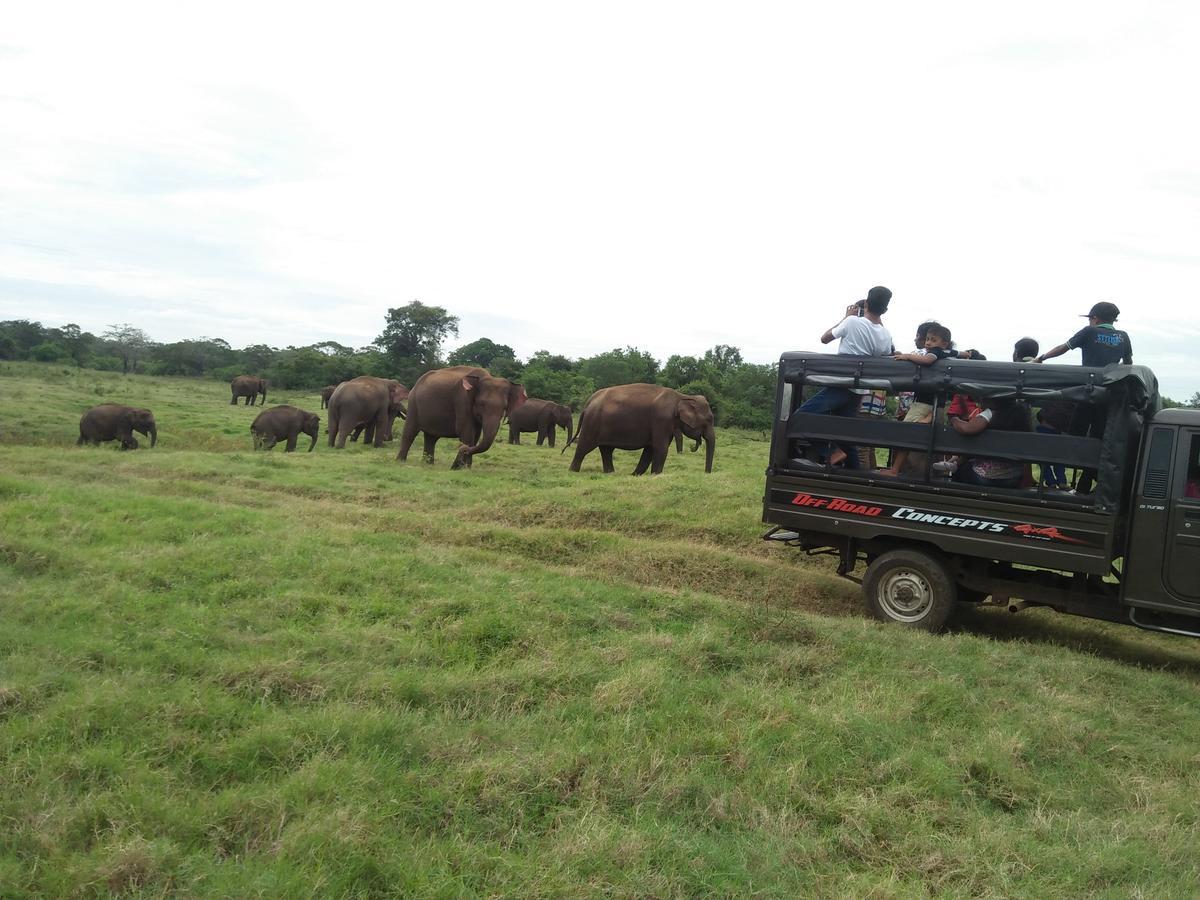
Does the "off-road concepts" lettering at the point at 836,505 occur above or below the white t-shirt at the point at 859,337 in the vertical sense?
below

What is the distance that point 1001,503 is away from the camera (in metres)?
7.01

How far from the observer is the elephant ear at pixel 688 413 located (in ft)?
56.5

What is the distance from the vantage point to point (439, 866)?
3.49 m

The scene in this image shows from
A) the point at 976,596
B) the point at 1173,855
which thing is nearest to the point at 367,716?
the point at 1173,855

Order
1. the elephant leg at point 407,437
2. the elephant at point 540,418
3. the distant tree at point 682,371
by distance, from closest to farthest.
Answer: the elephant leg at point 407,437 → the elephant at point 540,418 → the distant tree at point 682,371

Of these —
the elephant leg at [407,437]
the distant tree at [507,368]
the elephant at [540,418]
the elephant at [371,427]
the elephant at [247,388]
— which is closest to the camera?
the elephant leg at [407,437]

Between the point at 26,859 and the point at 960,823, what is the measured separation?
3.88 metres

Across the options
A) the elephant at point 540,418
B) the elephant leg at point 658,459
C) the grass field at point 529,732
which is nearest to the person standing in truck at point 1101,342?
the grass field at point 529,732

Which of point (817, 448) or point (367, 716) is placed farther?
point (817, 448)

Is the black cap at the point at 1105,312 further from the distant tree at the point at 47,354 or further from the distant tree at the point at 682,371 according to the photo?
the distant tree at the point at 47,354

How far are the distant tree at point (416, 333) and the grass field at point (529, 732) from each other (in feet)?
148

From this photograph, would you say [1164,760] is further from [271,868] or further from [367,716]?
[271,868]

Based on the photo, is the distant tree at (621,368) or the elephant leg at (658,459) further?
the distant tree at (621,368)

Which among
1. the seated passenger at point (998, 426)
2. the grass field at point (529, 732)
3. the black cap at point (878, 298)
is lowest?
the grass field at point (529, 732)
